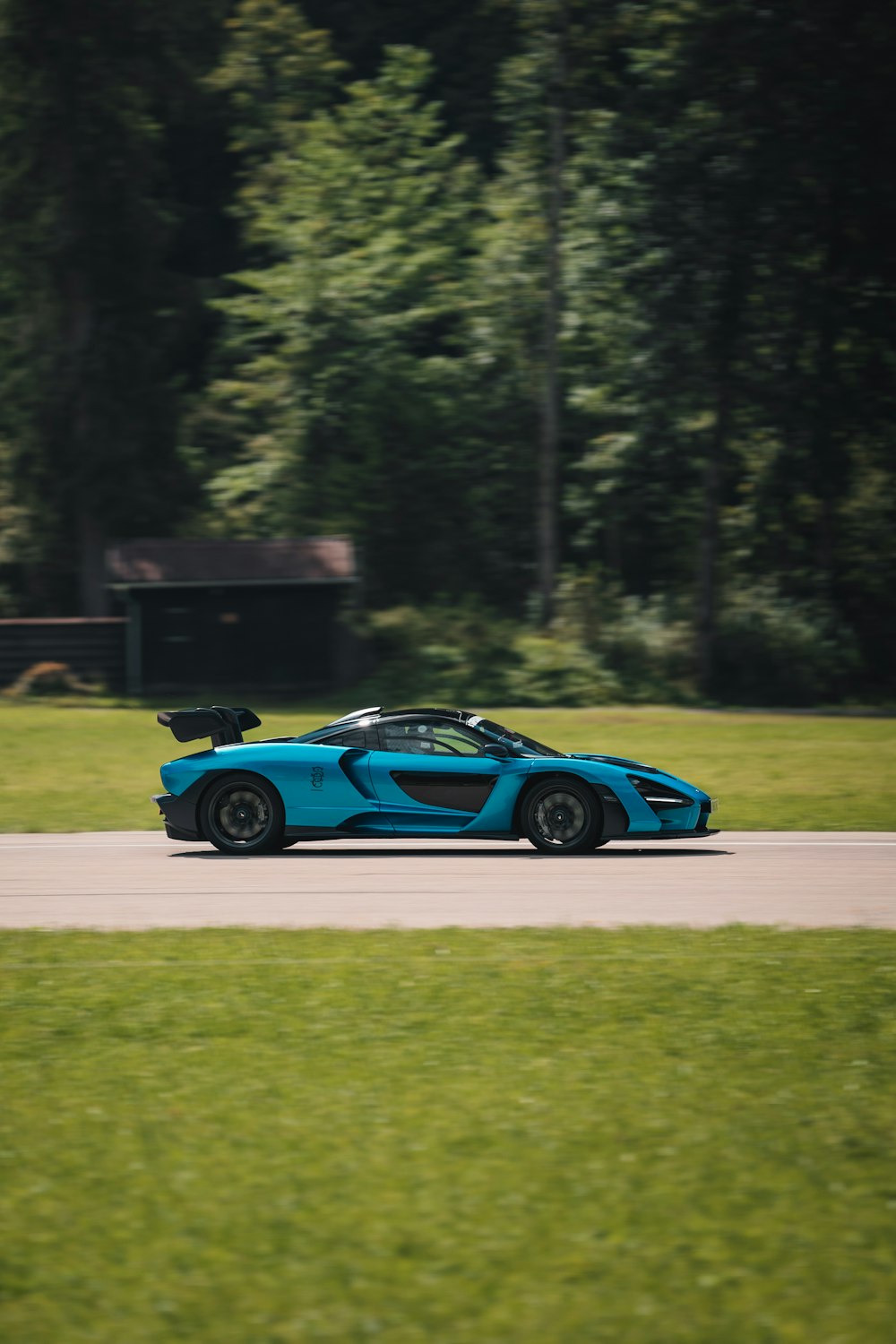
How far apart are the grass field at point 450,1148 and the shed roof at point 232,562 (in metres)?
25.0

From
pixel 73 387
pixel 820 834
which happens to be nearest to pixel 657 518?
pixel 73 387

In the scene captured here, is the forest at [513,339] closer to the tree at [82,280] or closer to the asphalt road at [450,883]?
the tree at [82,280]

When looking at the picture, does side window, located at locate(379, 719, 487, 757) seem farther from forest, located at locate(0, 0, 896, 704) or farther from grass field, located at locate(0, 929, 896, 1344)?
forest, located at locate(0, 0, 896, 704)

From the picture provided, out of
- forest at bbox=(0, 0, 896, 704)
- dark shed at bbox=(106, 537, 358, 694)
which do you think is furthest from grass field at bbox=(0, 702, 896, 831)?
forest at bbox=(0, 0, 896, 704)

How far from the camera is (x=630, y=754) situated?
21.2 meters

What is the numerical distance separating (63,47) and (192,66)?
21.9 feet

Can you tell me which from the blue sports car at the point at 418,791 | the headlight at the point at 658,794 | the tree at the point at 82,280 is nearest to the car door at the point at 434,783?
the blue sports car at the point at 418,791

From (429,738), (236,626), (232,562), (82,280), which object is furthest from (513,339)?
(429,738)

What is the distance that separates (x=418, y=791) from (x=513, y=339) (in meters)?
29.6

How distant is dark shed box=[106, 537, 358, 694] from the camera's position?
32.8m

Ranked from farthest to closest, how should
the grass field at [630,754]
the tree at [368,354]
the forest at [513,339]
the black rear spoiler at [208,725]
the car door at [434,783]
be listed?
the tree at [368,354], the forest at [513,339], the grass field at [630,754], the black rear spoiler at [208,725], the car door at [434,783]

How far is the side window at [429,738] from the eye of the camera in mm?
12203

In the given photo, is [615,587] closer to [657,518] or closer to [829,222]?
[657,518]

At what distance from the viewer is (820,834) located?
13.4 metres
